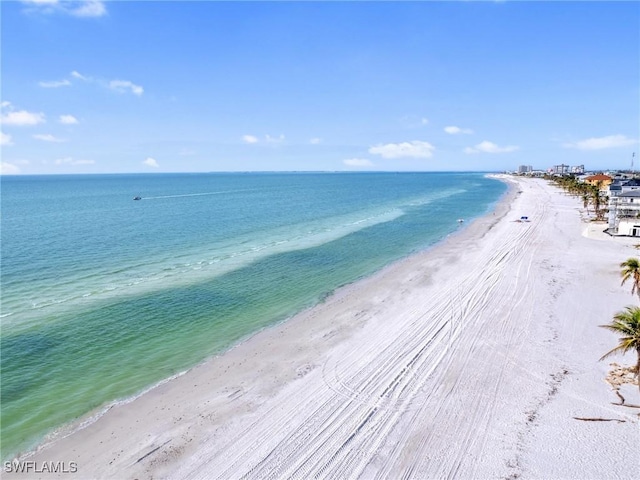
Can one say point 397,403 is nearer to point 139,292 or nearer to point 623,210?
point 139,292

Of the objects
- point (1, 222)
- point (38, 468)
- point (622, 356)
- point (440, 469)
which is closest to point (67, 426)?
point (38, 468)

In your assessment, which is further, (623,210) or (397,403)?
(623,210)

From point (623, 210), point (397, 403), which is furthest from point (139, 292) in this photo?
point (623, 210)

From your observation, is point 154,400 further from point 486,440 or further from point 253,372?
point 486,440

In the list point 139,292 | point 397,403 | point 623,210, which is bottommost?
point 397,403

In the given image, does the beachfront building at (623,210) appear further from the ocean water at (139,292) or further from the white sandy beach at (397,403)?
the white sandy beach at (397,403)

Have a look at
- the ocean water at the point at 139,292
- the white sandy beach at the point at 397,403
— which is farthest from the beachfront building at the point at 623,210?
the white sandy beach at the point at 397,403

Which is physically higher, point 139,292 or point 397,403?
point 139,292

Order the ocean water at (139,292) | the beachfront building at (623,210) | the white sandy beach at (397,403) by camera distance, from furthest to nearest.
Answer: the beachfront building at (623,210)
the ocean water at (139,292)
the white sandy beach at (397,403)

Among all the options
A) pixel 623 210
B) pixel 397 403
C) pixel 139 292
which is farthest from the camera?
pixel 623 210
